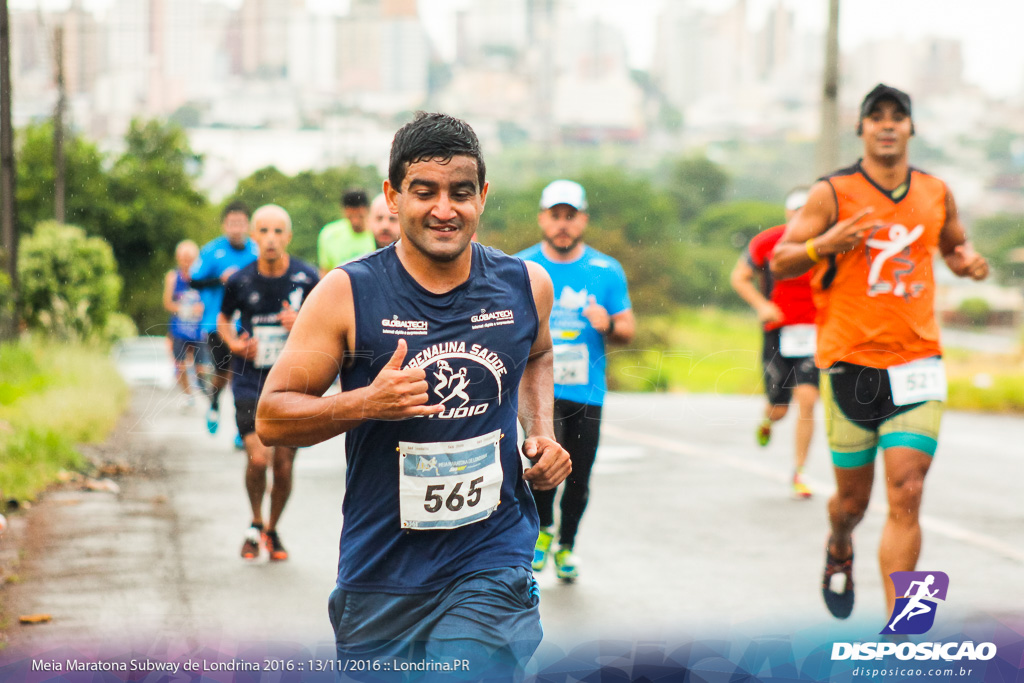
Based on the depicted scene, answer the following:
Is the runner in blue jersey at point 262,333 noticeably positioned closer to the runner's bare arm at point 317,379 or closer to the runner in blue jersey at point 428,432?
the runner in blue jersey at point 428,432

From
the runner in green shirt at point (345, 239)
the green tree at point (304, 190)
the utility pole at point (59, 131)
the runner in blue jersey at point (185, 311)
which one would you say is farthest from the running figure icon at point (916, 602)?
the runner in blue jersey at point (185, 311)

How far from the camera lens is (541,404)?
129 inches

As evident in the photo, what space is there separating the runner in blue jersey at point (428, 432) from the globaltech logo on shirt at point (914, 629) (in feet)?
5.04

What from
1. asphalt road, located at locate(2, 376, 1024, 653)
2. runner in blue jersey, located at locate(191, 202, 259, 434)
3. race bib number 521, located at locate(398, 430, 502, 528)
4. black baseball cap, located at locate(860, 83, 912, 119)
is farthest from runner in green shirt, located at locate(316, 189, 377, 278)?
race bib number 521, located at locate(398, 430, 502, 528)

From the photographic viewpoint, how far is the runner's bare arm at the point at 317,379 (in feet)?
8.87

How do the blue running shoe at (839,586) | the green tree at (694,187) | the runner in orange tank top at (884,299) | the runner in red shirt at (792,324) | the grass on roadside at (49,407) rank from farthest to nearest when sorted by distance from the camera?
the runner in red shirt at (792,324) < the grass on roadside at (49,407) < the green tree at (694,187) < the blue running shoe at (839,586) < the runner in orange tank top at (884,299)

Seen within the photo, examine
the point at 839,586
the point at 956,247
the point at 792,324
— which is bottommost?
the point at 839,586

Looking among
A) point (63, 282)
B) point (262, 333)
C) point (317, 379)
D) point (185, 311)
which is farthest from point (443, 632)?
point (63, 282)

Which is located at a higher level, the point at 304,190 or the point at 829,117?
the point at 829,117

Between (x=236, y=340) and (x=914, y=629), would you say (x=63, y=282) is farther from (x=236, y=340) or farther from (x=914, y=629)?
(x=914, y=629)

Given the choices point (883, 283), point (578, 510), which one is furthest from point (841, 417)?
point (578, 510)

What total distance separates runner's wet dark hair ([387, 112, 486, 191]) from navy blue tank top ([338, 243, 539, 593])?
0.74ft

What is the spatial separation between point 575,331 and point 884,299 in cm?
169

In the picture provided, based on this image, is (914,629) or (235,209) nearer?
(914,629)
